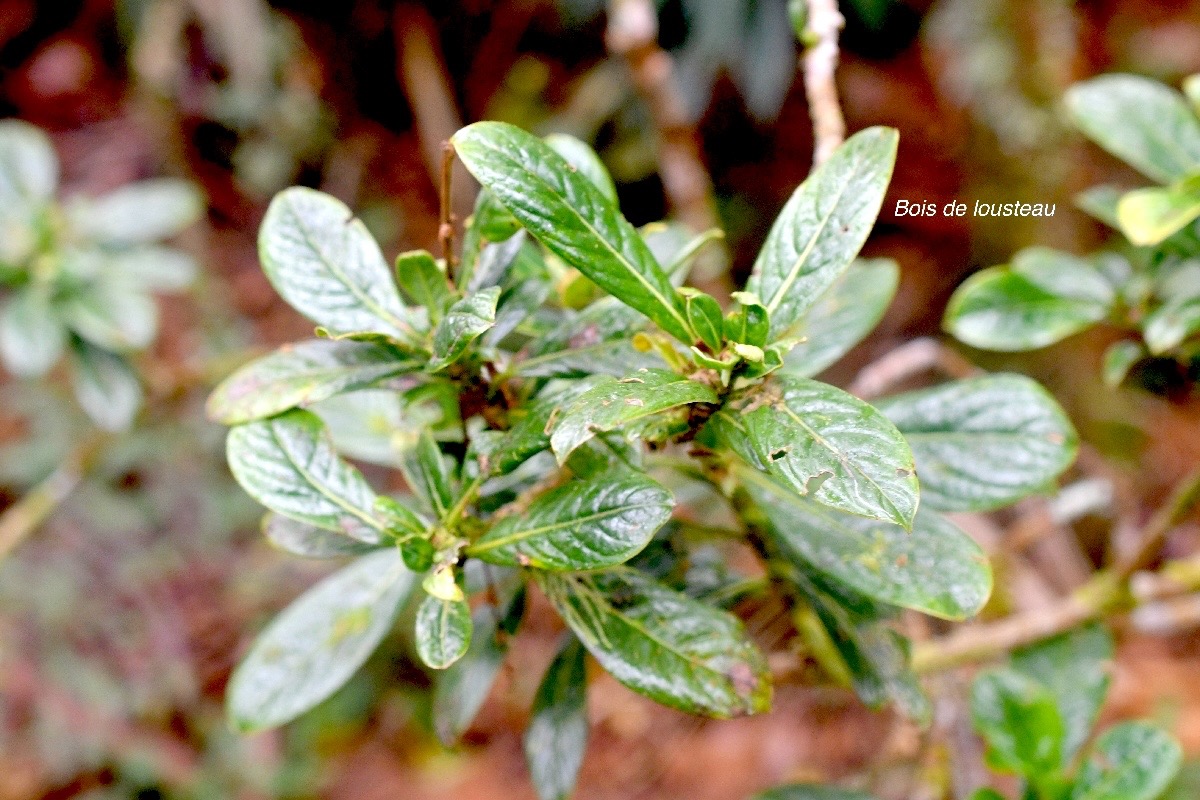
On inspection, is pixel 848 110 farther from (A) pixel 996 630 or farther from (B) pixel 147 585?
(B) pixel 147 585

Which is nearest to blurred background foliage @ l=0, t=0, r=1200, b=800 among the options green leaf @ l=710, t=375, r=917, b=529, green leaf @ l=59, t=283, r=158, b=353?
green leaf @ l=59, t=283, r=158, b=353

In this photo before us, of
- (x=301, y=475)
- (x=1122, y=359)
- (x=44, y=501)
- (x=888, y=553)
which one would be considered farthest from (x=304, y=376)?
(x=44, y=501)

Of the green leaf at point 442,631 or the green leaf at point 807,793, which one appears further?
the green leaf at point 807,793

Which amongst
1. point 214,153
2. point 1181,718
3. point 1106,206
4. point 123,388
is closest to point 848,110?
point 1106,206

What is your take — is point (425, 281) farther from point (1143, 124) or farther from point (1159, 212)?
Answer: point (1143, 124)

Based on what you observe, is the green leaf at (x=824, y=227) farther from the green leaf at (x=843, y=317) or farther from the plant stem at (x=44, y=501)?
the plant stem at (x=44, y=501)

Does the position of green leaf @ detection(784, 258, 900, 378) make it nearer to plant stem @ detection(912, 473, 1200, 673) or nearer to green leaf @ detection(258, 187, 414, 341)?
green leaf @ detection(258, 187, 414, 341)

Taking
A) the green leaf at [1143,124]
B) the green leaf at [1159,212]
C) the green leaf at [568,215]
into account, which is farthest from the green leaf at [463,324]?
the green leaf at [1143,124]
